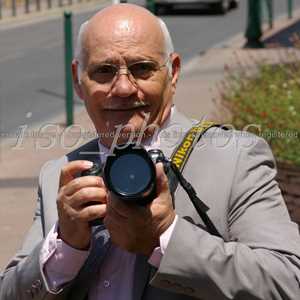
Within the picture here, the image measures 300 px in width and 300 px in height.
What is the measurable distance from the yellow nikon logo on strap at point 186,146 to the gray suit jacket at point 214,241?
0.06 feet

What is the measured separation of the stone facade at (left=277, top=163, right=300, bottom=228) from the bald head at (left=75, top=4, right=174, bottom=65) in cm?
327

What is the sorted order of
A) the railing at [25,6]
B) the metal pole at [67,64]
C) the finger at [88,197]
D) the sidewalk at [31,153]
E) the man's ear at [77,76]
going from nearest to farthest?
the finger at [88,197]
the man's ear at [77,76]
the sidewalk at [31,153]
the metal pole at [67,64]
the railing at [25,6]

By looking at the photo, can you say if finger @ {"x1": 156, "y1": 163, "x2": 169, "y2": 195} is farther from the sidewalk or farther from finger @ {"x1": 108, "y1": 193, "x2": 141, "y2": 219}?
the sidewalk

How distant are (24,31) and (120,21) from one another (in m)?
21.6

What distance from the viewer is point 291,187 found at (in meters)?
5.71

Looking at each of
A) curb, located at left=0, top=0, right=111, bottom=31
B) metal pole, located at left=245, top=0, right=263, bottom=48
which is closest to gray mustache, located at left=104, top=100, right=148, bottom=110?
metal pole, located at left=245, top=0, right=263, bottom=48

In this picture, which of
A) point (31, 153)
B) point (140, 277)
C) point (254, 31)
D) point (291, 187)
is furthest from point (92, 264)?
point (254, 31)

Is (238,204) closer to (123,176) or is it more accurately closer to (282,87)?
(123,176)

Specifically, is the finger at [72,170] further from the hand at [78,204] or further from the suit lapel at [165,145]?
the suit lapel at [165,145]

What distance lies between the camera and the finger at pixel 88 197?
7.08 feet

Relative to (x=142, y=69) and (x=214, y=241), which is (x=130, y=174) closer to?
(x=214, y=241)

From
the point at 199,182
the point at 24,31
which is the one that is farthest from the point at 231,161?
the point at 24,31

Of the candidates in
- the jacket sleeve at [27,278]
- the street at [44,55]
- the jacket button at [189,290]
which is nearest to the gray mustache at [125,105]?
the jacket sleeve at [27,278]

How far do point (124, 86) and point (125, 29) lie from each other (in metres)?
0.15
